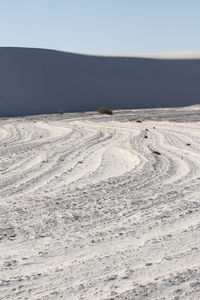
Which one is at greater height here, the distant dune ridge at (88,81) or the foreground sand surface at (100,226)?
the distant dune ridge at (88,81)

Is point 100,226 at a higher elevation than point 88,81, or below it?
below

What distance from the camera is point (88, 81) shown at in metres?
55.4

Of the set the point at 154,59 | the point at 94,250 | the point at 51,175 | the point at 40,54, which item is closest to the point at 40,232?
the point at 94,250

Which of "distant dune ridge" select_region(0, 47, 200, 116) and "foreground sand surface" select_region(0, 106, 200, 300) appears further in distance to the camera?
"distant dune ridge" select_region(0, 47, 200, 116)

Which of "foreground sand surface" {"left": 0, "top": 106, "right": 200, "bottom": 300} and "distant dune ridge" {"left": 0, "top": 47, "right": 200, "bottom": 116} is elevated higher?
"distant dune ridge" {"left": 0, "top": 47, "right": 200, "bottom": 116}

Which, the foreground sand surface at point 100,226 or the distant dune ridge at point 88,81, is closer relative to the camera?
the foreground sand surface at point 100,226

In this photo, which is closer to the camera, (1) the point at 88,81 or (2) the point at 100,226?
(2) the point at 100,226

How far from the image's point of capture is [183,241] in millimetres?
6160

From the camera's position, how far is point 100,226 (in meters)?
6.83

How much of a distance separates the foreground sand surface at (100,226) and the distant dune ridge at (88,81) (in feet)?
91.8

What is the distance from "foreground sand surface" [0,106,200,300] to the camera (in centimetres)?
492

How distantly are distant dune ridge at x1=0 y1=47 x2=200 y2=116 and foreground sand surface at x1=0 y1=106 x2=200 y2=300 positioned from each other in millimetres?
27970

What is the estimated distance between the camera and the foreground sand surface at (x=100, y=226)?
492 cm

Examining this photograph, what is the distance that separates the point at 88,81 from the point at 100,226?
49.1 meters
